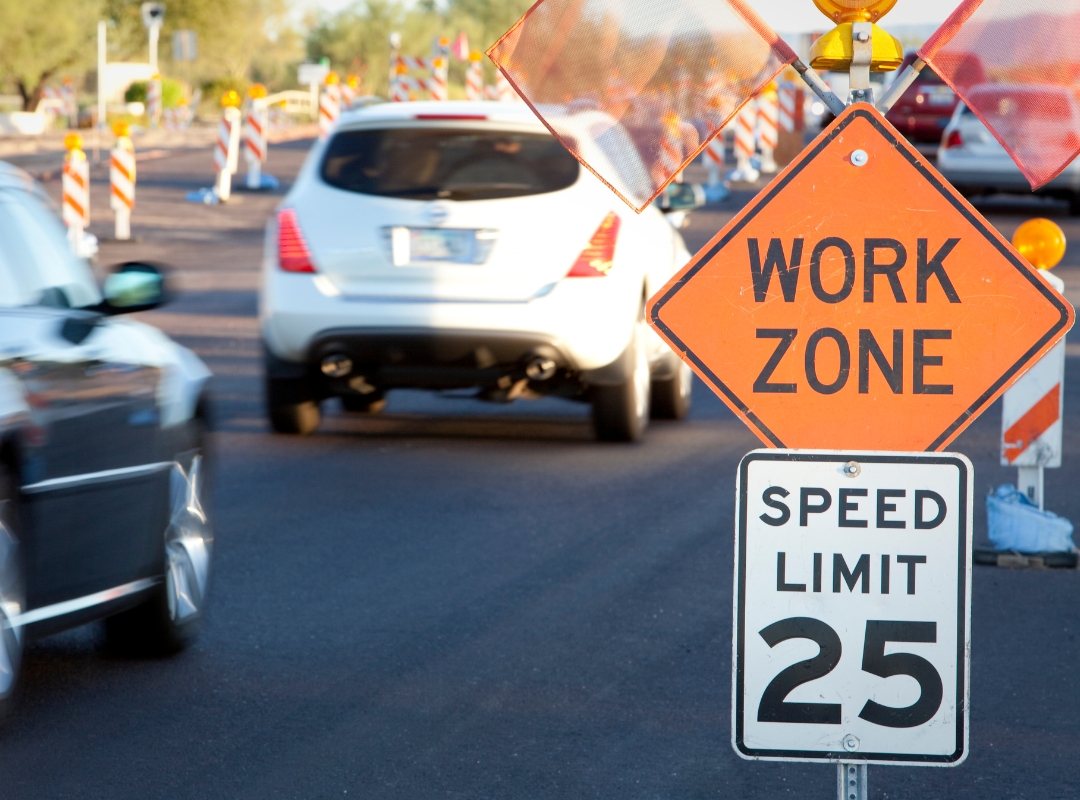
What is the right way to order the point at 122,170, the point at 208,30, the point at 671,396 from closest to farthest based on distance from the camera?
1. the point at 671,396
2. the point at 122,170
3. the point at 208,30

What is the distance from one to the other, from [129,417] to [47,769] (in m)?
1.15

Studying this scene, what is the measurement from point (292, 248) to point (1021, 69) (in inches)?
237

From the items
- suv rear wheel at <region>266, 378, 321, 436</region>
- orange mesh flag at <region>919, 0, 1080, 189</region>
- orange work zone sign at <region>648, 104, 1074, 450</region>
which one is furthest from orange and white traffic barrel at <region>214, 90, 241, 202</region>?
orange work zone sign at <region>648, 104, 1074, 450</region>

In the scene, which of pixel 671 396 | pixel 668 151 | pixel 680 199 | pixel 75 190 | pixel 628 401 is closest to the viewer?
pixel 668 151

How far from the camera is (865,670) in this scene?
347cm

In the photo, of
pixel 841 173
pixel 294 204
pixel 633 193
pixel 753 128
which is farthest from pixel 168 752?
pixel 753 128

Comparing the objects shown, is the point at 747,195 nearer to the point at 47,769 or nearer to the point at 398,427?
the point at 398,427

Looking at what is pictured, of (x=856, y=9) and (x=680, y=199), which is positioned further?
(x=680, y=199)

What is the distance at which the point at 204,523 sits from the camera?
236 inches

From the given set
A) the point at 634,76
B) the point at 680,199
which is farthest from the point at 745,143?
the point at 634,76

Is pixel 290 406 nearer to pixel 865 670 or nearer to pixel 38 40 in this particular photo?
pixel 865 670

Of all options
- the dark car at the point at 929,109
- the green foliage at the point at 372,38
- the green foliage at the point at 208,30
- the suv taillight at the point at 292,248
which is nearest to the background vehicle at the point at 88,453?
the suv taillight at the point at 292,248

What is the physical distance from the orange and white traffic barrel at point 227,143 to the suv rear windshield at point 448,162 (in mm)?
15662

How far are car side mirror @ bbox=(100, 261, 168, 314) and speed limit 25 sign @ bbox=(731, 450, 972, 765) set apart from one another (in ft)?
8.82
